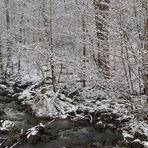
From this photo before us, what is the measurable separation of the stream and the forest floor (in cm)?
23

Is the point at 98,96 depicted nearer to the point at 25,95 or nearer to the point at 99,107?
the point at 99,107

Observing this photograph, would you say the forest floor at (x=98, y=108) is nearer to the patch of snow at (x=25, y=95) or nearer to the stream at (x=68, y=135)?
the patch of snow at (x=25, y=95)

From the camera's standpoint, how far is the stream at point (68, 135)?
27.3ft

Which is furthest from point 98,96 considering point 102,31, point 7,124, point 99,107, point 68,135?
point 102,31

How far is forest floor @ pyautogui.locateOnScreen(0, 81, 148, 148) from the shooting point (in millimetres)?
8402

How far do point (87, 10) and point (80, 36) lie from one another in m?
0.82

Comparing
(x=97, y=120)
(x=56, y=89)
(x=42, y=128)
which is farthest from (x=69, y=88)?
(x=42, y=128)

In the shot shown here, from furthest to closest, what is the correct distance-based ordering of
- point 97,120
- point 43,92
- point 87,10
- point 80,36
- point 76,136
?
point 43,92
point 97,120
point 76,136
point 80,36
point 87,10

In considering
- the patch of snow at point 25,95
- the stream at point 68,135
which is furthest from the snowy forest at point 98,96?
the patch of snow at point 25,95

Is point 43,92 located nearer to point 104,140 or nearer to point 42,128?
point 42,128

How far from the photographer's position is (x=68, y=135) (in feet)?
30.1

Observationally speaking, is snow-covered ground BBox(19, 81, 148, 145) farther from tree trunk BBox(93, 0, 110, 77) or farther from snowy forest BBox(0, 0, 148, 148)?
tree trunk BBox(93, 0, 110, 77)

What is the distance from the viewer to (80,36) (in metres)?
8.45

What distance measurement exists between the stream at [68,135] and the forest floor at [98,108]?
228mm
